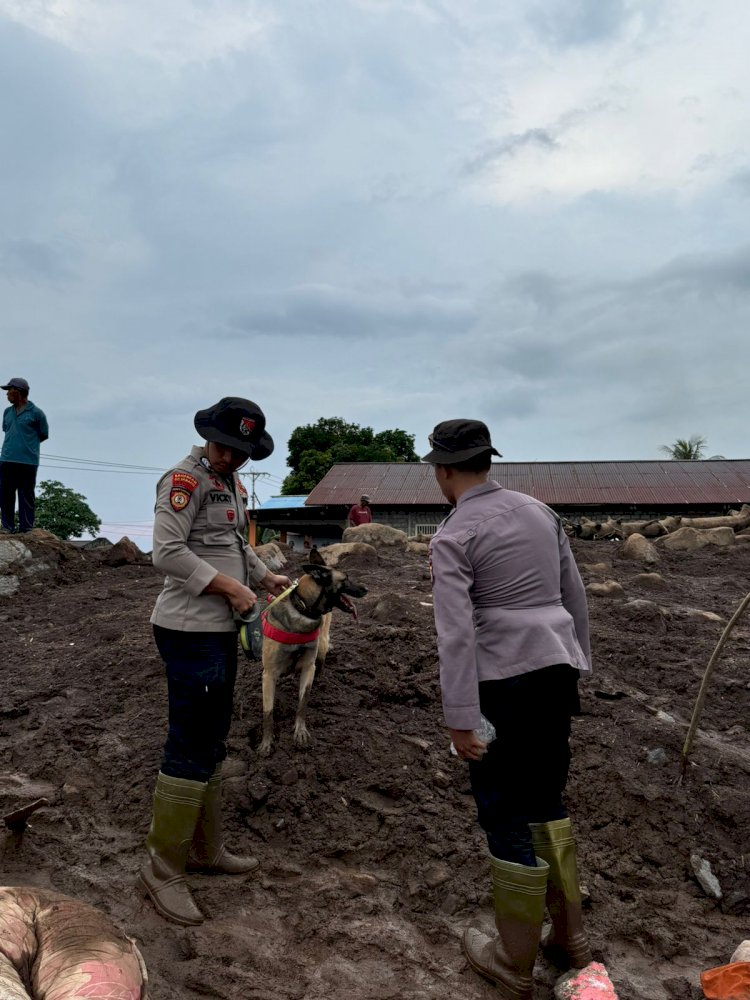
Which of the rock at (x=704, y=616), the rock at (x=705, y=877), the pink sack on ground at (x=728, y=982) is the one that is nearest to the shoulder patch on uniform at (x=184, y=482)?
the pink sack on ground at (x=728, y=982)

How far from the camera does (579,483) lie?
25.2 metres

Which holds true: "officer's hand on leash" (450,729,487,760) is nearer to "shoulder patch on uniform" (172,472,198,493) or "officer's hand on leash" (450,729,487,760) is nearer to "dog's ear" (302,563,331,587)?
"shoulder patch on uniform" (172,472,198,493)

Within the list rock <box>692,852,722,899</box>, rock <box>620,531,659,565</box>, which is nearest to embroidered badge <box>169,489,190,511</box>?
rock <box>692,852,722,899</box>

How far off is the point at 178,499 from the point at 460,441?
50.5 inches

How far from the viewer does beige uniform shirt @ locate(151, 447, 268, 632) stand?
3.44 metres

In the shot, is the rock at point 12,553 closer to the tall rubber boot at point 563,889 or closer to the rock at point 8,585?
the rock at point 8,585

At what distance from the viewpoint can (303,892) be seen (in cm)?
384

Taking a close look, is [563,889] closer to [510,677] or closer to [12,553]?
[510,677]

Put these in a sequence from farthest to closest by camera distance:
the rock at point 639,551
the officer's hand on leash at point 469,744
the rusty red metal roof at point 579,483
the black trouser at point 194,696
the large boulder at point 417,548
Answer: the rusty red metal roof at point 579,483, the large boulder at point 417,548, the rock at point 639,551, the black trouser at point 194,696, the officer's hand on leash at point 469,744

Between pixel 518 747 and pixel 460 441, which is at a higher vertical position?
pixel 460 441

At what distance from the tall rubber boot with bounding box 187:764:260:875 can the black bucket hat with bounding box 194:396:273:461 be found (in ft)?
5.09

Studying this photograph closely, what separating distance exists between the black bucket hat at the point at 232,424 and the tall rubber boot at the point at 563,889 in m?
2.04

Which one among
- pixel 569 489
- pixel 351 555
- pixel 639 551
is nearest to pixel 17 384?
pixel 351 555

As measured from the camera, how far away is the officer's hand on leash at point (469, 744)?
9.41 feet
